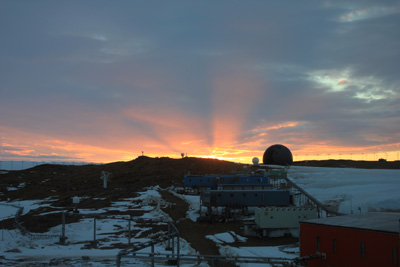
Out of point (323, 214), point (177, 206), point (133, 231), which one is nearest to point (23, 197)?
point (177, 206)

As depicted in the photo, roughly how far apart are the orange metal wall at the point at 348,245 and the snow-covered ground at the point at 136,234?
679 centimetres

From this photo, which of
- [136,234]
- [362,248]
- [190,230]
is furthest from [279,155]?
[362,248]

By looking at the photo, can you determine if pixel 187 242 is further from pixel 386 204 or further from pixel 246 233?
pixel 386 204

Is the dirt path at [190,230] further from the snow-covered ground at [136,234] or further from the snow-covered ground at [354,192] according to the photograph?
the snow-covered ground at [354,192]

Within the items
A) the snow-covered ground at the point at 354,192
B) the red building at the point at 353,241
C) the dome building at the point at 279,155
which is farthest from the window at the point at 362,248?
the dome building at the point at 279,155

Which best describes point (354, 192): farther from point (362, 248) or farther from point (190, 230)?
point (362, 248)

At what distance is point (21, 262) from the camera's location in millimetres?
26109

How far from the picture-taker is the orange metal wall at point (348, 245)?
14789 millimetres

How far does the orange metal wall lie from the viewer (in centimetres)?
1479

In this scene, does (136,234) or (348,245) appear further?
(136,234)

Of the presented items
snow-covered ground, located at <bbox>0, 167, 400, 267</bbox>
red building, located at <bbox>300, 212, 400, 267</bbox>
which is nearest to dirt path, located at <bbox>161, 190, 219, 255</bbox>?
snow-covered ground, located at <bbox>0, 167, 400, 267</bbox>

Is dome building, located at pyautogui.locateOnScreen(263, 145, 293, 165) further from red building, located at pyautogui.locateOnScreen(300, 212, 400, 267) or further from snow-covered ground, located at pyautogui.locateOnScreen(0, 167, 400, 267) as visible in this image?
red building, located at pyautogui.locateOnScreen(300, 212, 400, 267)

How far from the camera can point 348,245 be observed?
54.5 feet

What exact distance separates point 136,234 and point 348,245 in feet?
81.1
